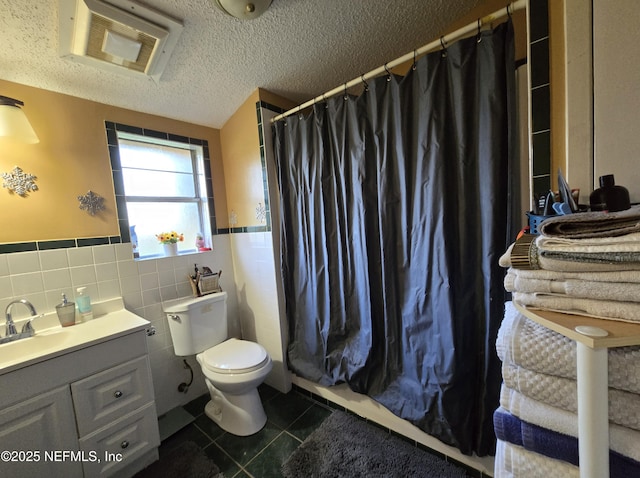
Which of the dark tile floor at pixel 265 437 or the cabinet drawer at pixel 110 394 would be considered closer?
the cabinet drawer at pixel 110 394

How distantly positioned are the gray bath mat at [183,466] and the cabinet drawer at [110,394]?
374mm

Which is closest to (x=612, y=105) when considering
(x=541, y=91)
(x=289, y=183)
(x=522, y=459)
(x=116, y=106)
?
(x=541, y=91)

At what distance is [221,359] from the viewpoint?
155 cm

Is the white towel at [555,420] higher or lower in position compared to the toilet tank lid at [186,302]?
higher

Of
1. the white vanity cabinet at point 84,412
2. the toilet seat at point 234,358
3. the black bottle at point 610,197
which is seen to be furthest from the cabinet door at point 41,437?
the black bottle at point 610,197

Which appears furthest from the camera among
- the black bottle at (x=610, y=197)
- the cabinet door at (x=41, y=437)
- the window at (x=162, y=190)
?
the window at (x=162, y=190)

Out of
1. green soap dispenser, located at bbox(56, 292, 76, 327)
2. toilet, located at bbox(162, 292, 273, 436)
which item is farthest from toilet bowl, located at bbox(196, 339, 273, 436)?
green soap dispenser, located at bbox(56, 292, 76, 327)

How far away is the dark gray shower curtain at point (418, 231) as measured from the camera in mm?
1015

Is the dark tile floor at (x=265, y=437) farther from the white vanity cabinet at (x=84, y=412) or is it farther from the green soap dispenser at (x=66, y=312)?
the green soap dispenser at (x=66, y=312)

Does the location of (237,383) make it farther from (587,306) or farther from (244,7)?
(244,7)

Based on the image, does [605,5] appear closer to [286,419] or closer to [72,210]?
[286,419]

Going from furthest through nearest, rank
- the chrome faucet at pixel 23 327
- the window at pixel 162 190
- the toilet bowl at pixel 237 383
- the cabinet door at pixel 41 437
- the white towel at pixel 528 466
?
the window at pixel 162 190 → the toilet bowl at pixel 237 383 → the chrome faucet at pixel 23 327 → the cabinet door at pixel 41 437 → the white towel at pixel 528 466

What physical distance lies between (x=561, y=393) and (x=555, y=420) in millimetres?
50

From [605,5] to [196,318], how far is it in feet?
7.41
